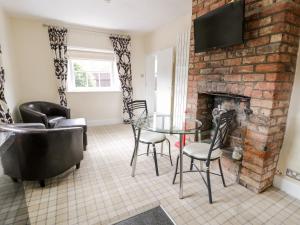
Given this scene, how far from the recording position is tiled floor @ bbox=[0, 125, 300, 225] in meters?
1.54

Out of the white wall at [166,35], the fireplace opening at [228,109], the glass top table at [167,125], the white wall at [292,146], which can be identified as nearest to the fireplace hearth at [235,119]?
the fireplace opening at [228,109]

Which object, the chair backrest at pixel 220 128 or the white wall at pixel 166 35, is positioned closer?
the chair backrest at pixel 220 128

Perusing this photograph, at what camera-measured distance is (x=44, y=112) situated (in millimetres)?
3586

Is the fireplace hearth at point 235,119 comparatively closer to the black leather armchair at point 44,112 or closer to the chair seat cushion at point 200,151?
the chair seat cushion at point 200,151

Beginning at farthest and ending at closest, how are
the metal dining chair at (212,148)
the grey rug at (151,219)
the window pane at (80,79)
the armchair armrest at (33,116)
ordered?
the window pane at (80,79), the armchair armrest at (33,116), the metal dining chair at (212,148), the grey rug at (151,219)

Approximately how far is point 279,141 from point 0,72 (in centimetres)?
383

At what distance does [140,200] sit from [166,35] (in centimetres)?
333

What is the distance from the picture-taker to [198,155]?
1.80 m

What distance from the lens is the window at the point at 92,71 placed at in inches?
165

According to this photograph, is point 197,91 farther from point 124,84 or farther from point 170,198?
point 124,84

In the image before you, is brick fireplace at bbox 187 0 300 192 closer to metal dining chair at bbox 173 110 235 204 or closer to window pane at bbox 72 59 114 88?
metal dining chair at bbox 173 110 235 204

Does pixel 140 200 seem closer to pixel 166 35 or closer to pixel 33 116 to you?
pixel 33 116

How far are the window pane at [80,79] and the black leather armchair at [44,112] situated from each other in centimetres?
93

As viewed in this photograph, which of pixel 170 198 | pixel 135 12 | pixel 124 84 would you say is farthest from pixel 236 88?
pixel 124 84
